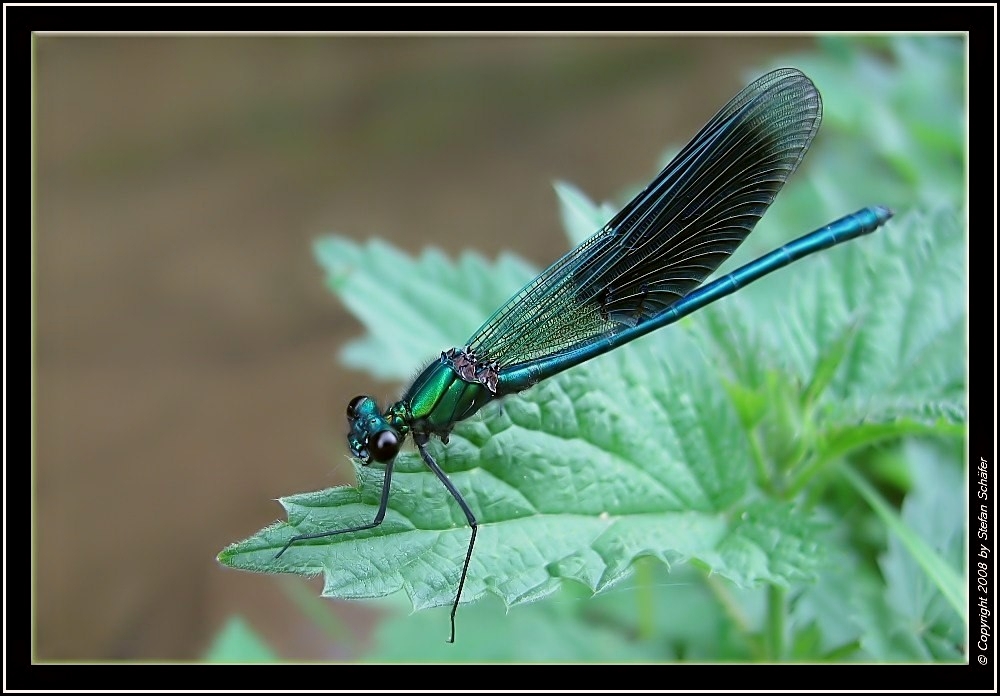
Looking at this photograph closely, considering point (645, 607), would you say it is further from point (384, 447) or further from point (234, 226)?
point (234, 226)

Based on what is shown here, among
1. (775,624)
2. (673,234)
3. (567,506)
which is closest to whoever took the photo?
(567,506)

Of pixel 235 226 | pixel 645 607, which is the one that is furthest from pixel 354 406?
pixel 235 226

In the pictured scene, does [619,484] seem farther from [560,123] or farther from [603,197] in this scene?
[560,123]

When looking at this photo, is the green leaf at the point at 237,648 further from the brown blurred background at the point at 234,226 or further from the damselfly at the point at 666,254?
the brown blurred background at the point at 234,226

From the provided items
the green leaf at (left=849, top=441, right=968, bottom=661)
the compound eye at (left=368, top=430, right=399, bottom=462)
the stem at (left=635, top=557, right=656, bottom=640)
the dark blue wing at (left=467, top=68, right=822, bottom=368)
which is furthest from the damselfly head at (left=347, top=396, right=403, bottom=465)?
the green leaf at (left=849, top=441, right=968, bottom=661)

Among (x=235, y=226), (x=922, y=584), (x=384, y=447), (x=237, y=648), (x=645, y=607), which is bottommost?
(x=237, y=648)

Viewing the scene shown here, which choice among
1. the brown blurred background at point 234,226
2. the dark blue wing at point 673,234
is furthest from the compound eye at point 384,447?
the brown blurred background at point 234,226
